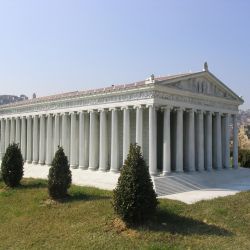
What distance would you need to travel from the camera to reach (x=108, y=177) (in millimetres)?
39531

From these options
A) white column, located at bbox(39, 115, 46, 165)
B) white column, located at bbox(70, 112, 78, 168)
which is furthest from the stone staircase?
white column, located at bbox(39, 115, 46, 165)

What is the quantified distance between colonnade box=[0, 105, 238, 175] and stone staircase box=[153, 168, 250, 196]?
3.99 feet

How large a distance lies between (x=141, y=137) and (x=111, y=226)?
1660 centimetres

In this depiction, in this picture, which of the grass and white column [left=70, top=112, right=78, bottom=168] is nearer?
the grass

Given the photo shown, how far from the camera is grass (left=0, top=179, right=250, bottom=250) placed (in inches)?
809

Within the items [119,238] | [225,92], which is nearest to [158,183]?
[119,238]

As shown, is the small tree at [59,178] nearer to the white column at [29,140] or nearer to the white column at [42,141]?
the white column at [42,141]

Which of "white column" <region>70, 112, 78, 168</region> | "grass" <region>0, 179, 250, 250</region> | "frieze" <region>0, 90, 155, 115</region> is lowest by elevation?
"grass" <region>0, 179, 250, 250</region>

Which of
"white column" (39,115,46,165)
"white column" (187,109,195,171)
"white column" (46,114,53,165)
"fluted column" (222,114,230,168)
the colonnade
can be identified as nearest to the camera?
the colonnade

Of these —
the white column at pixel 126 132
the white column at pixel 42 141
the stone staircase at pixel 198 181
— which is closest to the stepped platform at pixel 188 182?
the stone staircase at pixel 198 181

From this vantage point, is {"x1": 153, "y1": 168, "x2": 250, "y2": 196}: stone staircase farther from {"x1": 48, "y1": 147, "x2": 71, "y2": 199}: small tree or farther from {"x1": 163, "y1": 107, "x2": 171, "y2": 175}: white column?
{"x1": 48, "y1": 147, "x2": 71, "y2": 199}: small tree

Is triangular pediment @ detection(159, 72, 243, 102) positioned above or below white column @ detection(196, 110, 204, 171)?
above

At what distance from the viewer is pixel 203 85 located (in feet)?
145

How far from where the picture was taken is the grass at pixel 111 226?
20.5m
